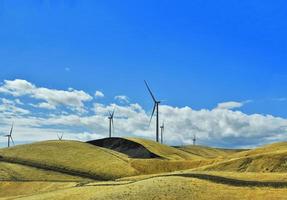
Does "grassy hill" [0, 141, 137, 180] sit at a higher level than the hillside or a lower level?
higher

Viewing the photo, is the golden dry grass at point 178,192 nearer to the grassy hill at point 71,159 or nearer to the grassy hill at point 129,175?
the grassy hill at point 129,175

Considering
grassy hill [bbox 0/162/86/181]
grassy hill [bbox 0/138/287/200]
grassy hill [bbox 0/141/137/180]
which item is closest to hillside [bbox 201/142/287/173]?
grassy hill [bbox 0/138/287/200]

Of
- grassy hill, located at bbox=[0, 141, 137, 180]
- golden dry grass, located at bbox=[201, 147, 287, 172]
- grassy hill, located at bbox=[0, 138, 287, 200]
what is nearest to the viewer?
grassy hill, located at bbox=[0, 138, 287, 200]

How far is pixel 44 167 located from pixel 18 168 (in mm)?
7652

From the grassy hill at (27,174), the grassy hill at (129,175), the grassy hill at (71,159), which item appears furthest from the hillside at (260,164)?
the grassy hill at (27,174)

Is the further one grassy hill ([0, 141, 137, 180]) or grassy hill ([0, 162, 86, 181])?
grassy hill ([0, 141, 137, 180])

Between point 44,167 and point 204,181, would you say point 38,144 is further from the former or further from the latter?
point 204,181

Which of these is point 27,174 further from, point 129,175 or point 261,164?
point 261,164

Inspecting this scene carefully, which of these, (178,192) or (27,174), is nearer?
(178,192)

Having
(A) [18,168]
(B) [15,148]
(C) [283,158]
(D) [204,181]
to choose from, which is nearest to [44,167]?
(A) [18,168]

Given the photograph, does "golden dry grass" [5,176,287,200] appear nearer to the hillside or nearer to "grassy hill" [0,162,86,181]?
the hillside

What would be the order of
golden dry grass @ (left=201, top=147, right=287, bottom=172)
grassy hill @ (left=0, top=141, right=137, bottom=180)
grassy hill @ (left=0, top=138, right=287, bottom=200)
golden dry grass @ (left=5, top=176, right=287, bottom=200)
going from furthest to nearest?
1. grassy hill @ (left=0, top=141, right=137, bottom=180)
2. golden dry grass @ (left=201, top=147, right=287, bottom=172)
3. grassy hill @ (left=0, top=138, right=287, bottom=200)
4. golden dry grass @ (left=5, top=176, right=287, bottom=200)

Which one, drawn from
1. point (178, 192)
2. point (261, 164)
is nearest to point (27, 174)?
point (261, 164)

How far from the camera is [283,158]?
351 feet
